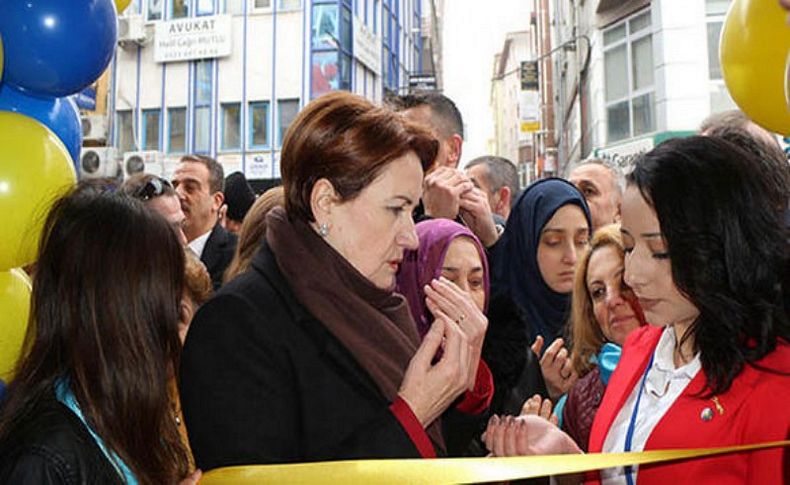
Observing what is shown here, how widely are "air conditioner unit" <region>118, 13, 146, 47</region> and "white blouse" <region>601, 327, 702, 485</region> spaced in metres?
19.1

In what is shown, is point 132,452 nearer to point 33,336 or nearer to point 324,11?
point 33,336

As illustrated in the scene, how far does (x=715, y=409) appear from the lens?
1.64 metres

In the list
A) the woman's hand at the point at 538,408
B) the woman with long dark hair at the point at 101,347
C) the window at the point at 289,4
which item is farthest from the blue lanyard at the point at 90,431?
the window at the point at 289,4

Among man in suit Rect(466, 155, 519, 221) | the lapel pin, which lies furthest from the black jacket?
man in suit Rect(466, 155, 519, 221)

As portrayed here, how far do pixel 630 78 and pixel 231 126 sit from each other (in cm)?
1048

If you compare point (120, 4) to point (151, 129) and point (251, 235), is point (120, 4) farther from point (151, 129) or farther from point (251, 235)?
point (151, 129)

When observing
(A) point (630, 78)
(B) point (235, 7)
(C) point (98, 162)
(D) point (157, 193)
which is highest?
(B) point (235, 7)

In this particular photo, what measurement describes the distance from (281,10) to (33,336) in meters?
18.7

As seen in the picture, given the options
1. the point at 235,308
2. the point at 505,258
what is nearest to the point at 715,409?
the point at 235,308

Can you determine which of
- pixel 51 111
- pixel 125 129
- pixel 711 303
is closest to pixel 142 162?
pixel 125 129

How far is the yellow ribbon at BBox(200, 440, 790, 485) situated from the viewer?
1437 mm

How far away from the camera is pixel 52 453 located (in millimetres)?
1429

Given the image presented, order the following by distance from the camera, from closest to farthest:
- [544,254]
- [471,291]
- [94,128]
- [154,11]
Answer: [471,291], [544,254], [94,128], [154,11]

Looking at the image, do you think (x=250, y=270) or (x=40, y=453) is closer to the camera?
(x=40, y=453)
